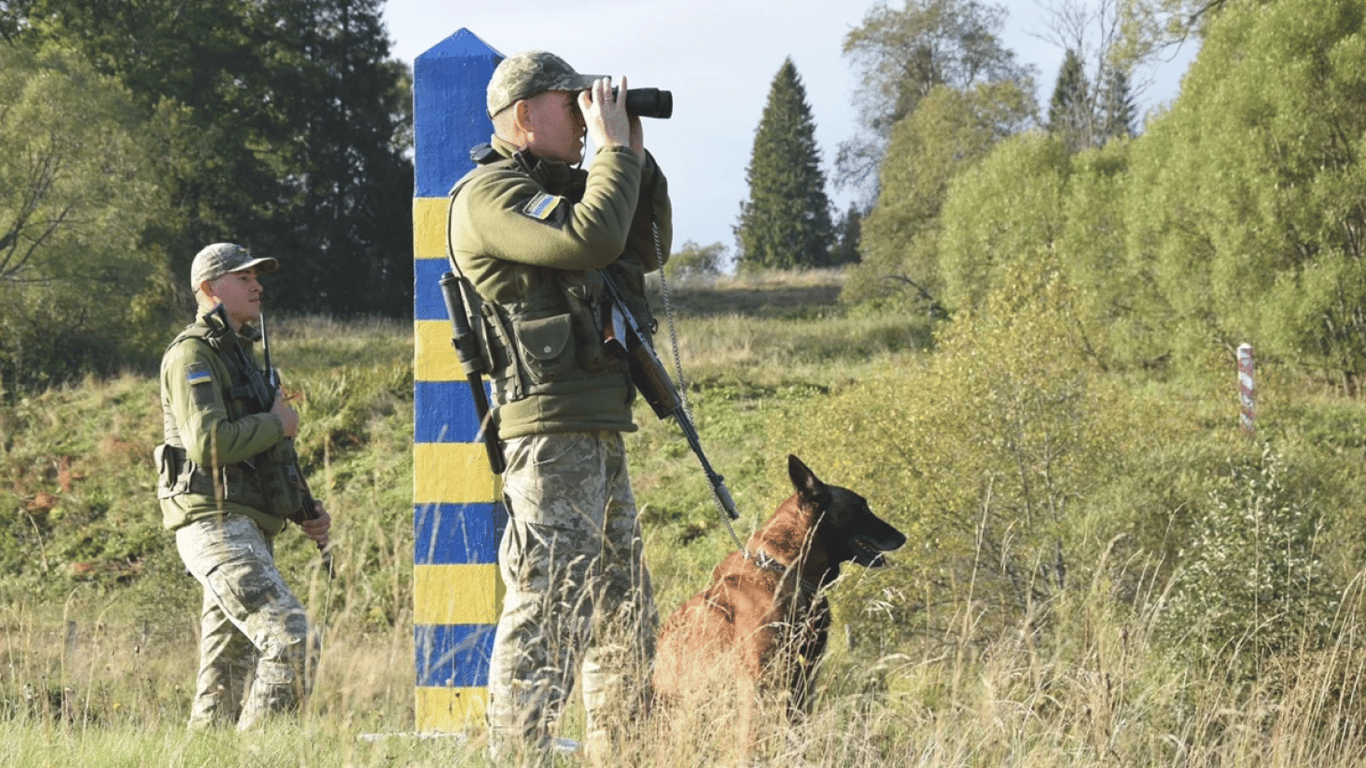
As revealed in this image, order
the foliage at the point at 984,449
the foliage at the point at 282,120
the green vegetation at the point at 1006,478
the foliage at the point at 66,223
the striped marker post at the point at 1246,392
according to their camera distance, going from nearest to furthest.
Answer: the green vegetation at the point at 1006,478 → the foliage at the point at 984,449 → the striped marker post at the point at 1246,392 → the foliage at the point at 66,223 → the foliage at the point at 282,120

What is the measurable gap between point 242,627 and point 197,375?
0.80m

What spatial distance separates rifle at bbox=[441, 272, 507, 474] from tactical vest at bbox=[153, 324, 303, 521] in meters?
1.08

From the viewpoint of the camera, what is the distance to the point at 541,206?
3.19 metres

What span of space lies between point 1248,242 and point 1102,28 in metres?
16.3

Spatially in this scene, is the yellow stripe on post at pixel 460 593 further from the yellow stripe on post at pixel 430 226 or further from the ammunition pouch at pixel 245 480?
the yellow stripe on post at pixel 430 226

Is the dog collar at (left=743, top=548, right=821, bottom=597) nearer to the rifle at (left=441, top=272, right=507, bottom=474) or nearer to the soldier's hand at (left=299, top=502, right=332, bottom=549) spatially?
the rifle at (left=441, top=272, right=507, bottom=474)

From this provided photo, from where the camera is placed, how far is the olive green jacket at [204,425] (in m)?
4.04

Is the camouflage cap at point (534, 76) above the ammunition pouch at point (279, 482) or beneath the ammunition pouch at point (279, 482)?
above

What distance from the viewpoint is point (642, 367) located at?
11.4ft

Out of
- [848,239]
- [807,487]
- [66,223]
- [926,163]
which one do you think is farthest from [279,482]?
[848,239]

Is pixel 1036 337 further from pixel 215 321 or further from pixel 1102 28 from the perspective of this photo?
pixel 1102 28

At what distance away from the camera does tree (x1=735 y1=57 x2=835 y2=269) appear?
183 feet

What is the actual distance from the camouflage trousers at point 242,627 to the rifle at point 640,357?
125 cm

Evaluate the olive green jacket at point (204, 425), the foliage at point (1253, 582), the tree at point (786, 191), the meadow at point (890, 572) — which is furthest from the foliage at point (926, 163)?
the olive green jacket at point (204, 425)
